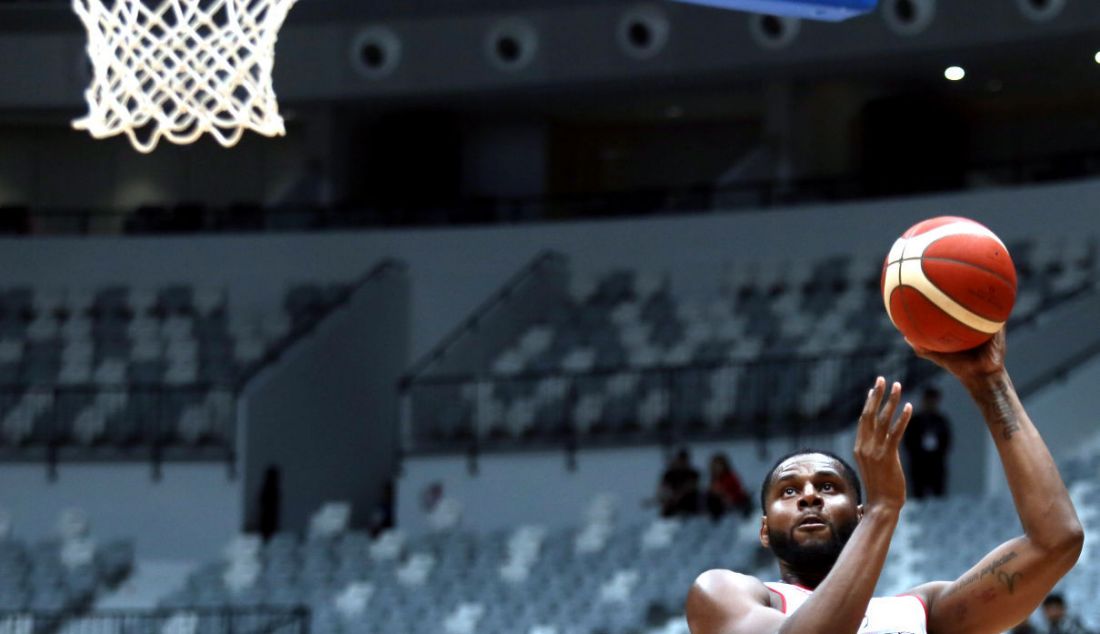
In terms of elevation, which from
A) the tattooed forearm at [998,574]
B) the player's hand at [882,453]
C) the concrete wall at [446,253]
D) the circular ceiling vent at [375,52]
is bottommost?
the concrete wall at [446,253]

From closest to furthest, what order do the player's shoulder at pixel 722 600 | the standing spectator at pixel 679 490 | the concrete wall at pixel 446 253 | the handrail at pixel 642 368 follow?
the player's shoulder at pixel 722 600 < the standing spectator at pixel 679 490 < the handrail at pixel 642 368 < the concrete wall at pixel 446 253

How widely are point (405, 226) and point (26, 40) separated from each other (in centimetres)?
476

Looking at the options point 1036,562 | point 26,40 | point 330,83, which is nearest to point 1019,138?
point 330,83

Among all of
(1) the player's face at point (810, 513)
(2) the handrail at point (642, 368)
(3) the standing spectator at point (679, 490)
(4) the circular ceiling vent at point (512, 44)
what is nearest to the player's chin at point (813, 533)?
(1) the player's face at point (810, 513)

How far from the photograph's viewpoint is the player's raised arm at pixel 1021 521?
302 centimetres

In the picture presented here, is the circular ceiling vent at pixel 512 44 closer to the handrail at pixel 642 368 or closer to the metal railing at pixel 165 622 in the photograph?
the handrail at pixel 642 368

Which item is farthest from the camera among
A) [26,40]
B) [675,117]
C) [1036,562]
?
[675,117]

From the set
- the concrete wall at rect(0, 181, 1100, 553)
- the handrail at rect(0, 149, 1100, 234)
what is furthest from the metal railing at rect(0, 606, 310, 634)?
the handrail at rect(0, 149, 1100, 234)

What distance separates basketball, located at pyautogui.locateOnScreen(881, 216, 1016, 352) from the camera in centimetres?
317

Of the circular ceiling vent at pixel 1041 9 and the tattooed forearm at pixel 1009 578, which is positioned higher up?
the circular ceiling vent at pixel 1041 9

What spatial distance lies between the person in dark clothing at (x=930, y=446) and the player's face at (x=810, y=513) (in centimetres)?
1039

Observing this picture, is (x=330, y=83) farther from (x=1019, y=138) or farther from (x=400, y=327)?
(x=1019, y=138)

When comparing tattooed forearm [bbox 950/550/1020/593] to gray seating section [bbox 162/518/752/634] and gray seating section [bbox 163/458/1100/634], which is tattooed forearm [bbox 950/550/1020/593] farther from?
gray seating section [bbox 162/518/752/634]

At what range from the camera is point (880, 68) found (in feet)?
65.3
